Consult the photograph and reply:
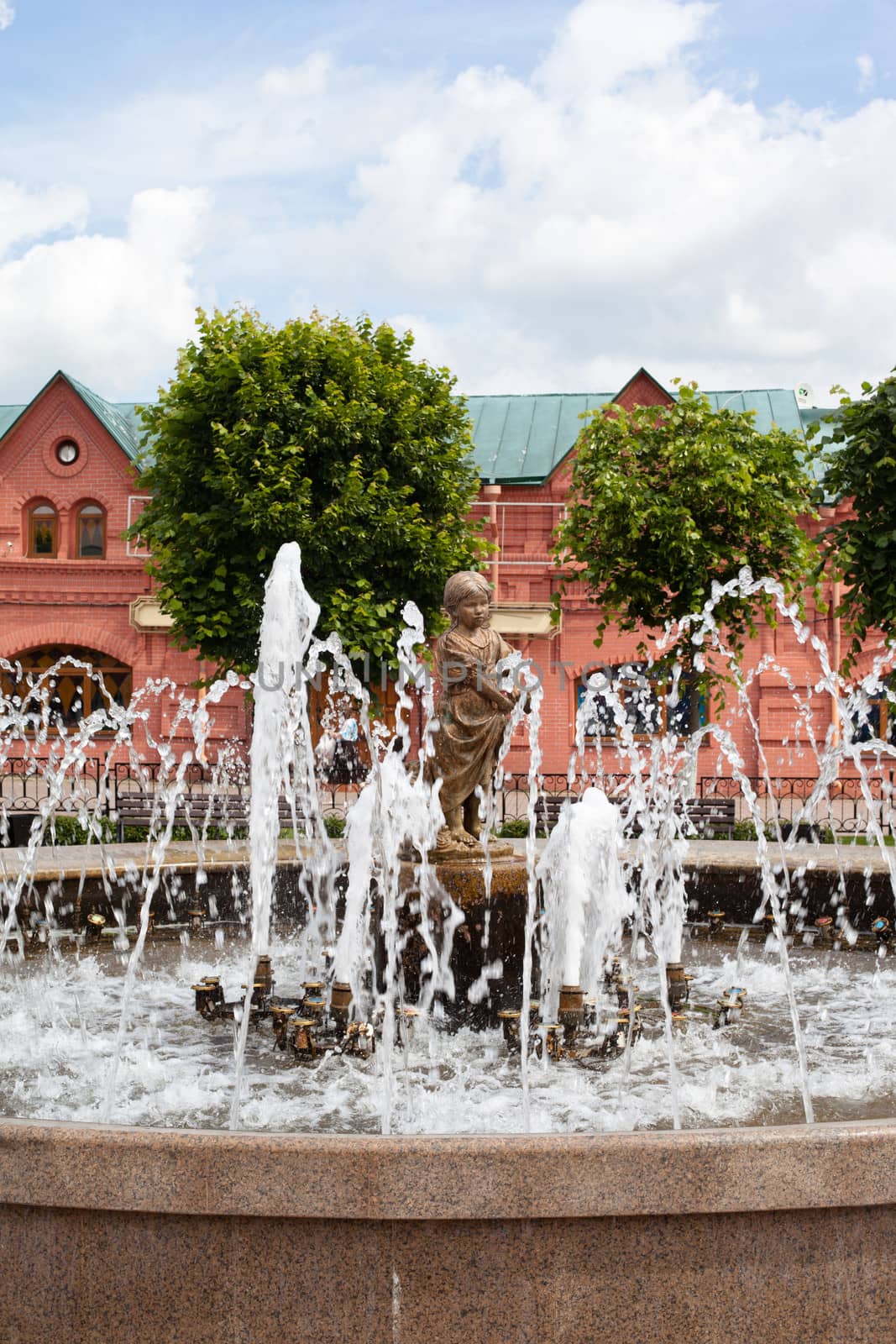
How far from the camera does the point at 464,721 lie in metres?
6.47

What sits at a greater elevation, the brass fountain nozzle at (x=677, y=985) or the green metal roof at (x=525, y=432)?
the green metal roof at (x=525, y=432)

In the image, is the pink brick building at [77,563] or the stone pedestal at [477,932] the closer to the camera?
the stone pedestal at [477,932]

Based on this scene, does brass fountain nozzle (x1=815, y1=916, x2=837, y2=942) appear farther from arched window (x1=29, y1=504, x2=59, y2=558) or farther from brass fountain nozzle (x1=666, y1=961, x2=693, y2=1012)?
arched window (x1=29, y1=504, x2=59, y2=558)

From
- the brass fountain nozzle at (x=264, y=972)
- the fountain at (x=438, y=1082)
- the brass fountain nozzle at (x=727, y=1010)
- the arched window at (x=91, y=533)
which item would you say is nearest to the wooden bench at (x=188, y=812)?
the fountain at (x=438, y=1082)

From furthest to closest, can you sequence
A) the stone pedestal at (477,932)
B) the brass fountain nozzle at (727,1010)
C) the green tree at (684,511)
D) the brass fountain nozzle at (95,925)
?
the green tree at (684,511), the brass fountain nozzle at (95,925), the stone pedestal at (477,932), the brass fountain nozzle at (727,1010)

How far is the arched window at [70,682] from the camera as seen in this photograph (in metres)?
25.2

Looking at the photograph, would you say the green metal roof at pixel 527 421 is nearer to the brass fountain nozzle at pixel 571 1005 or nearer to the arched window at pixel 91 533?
the arched window at pixel 91 533

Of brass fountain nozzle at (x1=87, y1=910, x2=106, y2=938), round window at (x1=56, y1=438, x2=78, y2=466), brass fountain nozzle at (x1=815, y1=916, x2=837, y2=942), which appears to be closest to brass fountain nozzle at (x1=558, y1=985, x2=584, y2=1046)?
brass fountain nozzle at (x1=815, y1=916, x2=837, y2=942)

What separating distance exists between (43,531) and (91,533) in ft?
3.37

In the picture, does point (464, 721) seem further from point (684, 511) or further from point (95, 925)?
point (684, 511)

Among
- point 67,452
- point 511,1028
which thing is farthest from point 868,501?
point 67,452

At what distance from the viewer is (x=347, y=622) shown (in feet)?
59.2

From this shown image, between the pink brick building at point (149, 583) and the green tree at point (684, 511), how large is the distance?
6.65m

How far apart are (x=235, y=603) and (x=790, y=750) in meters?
11.5
